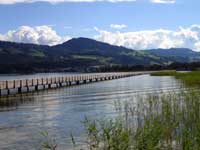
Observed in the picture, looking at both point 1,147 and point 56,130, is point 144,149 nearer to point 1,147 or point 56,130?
point 1,147

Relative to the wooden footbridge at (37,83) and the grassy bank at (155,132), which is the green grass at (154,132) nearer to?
the grassy bank at (155,132)

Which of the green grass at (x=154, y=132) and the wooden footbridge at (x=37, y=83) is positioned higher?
the green grass at (x=154, y=132)

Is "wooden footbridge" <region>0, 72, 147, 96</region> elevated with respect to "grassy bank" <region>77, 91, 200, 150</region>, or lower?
lower

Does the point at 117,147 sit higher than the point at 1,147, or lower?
higher

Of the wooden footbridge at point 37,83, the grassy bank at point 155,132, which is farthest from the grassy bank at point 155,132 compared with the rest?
the wooden footbridge at point 37,83

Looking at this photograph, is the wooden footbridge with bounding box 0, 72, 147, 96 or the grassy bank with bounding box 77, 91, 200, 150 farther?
the wooden footbridge with bounding box 0, 72, 147, 96

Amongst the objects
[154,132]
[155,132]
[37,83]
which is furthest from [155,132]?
[37,83]

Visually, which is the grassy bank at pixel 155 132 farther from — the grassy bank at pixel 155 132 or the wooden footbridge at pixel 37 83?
the wooden footbridge at pixel 37 83

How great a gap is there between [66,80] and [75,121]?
67447 mm

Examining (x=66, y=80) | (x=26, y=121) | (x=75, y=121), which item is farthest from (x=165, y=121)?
(x=66, y=80)

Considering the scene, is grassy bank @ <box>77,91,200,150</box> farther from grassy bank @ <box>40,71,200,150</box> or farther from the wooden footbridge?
the wooden footbridge

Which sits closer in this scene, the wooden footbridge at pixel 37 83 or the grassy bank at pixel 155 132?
the grassy bank at pixel 155 132

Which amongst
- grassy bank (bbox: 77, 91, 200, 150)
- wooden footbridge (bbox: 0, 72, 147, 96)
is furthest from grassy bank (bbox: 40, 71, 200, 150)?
wooden footbridge (bbox: 0, 72, 147, 96)

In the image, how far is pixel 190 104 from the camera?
2339 centimetres
